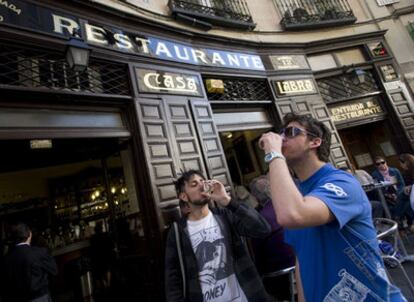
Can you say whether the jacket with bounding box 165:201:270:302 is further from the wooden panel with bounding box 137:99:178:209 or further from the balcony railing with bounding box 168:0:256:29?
the balcony railing with bounding box 168:0:256:29

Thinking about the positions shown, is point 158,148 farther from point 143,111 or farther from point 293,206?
point 293,206

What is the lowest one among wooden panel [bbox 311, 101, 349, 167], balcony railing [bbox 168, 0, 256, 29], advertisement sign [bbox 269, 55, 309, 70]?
wooden panel [bbox 311, 101, 349, 167]

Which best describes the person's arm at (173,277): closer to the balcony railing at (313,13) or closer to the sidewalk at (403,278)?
the sidewalk at (403,278)

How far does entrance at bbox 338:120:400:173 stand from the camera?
340 inches

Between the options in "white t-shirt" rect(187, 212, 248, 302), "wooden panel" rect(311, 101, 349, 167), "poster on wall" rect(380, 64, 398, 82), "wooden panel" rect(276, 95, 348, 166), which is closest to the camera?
"white t-shirt" rect(187, 212, 248, 302)

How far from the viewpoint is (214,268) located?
8.21 feet

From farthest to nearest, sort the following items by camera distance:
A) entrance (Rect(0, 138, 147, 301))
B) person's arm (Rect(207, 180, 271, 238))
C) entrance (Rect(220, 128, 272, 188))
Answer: entrance (Rect(220, 128, 272, 188))
entrance (Rect(0, 138, 147, 301))
person's arm (Rect(207, 180, 271, 238))

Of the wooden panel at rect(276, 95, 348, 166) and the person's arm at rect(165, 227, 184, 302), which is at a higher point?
the wooden panel at rect(276, 95, 348, 166)

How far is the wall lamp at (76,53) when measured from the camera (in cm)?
384

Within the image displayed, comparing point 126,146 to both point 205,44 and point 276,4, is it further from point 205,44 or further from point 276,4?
point 276,4

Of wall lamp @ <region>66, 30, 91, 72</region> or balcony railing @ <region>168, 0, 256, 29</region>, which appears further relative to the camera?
balcony railing @ <region>168, 0, 256, 29</region>

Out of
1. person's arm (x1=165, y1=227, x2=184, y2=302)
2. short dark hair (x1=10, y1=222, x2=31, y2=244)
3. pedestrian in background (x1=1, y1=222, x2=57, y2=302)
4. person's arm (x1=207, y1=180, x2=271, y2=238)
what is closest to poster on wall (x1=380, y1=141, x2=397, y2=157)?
person's arm (x1=207, y1=180, x2=271, y2=238)

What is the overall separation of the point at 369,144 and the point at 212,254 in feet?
28.6

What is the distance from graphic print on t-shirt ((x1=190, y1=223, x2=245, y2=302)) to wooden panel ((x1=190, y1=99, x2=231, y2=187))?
8.95 feet
